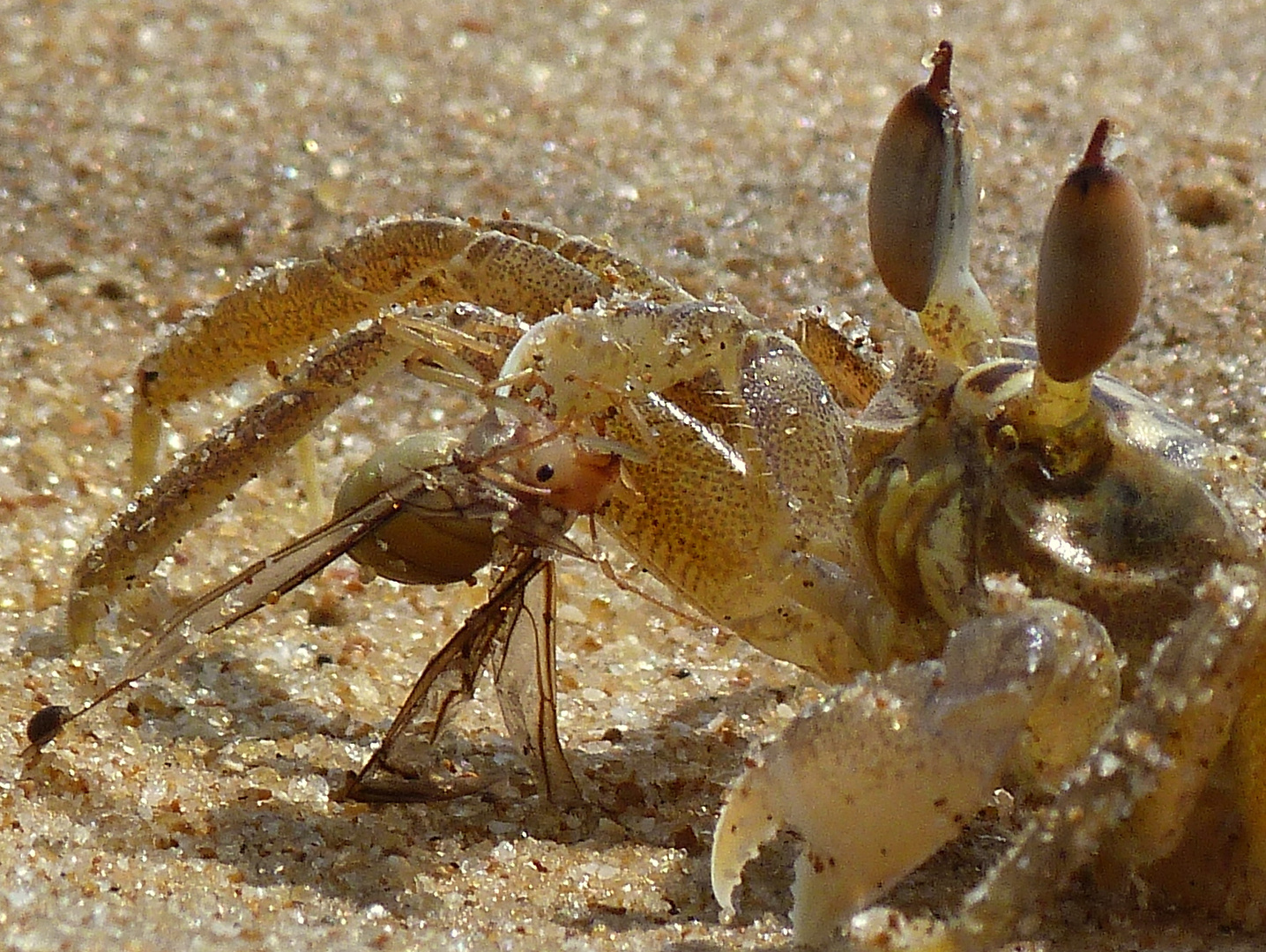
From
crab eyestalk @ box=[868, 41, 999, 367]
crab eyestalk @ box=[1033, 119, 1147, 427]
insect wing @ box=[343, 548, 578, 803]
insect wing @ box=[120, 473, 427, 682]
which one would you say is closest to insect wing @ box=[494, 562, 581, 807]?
insect wing @ box=[343, 548, 578, 803]

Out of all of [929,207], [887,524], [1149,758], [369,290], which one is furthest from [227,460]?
[1149,758]

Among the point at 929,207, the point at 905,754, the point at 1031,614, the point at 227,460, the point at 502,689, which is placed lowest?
the point at 502,689

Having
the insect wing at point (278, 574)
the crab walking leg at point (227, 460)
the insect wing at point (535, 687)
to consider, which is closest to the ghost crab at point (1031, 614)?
the insect wing at point (535, 687)

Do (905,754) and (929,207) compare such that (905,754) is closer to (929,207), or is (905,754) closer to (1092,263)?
(1092,263)

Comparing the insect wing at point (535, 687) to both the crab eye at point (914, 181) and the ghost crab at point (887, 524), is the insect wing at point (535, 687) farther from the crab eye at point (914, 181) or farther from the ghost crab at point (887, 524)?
the crab eye at point (914, 181)

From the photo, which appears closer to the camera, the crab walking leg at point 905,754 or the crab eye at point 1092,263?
the crab walking leg at point 905,754

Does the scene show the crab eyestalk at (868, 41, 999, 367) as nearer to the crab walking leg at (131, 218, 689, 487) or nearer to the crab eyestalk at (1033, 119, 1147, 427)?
the crab eyestalk at (1033, 119, 1147, 427)

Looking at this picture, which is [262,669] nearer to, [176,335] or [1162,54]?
[176,335]

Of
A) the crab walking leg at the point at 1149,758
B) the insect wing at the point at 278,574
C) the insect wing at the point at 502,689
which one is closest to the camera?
the crab walking leg at the point at 1149,758
